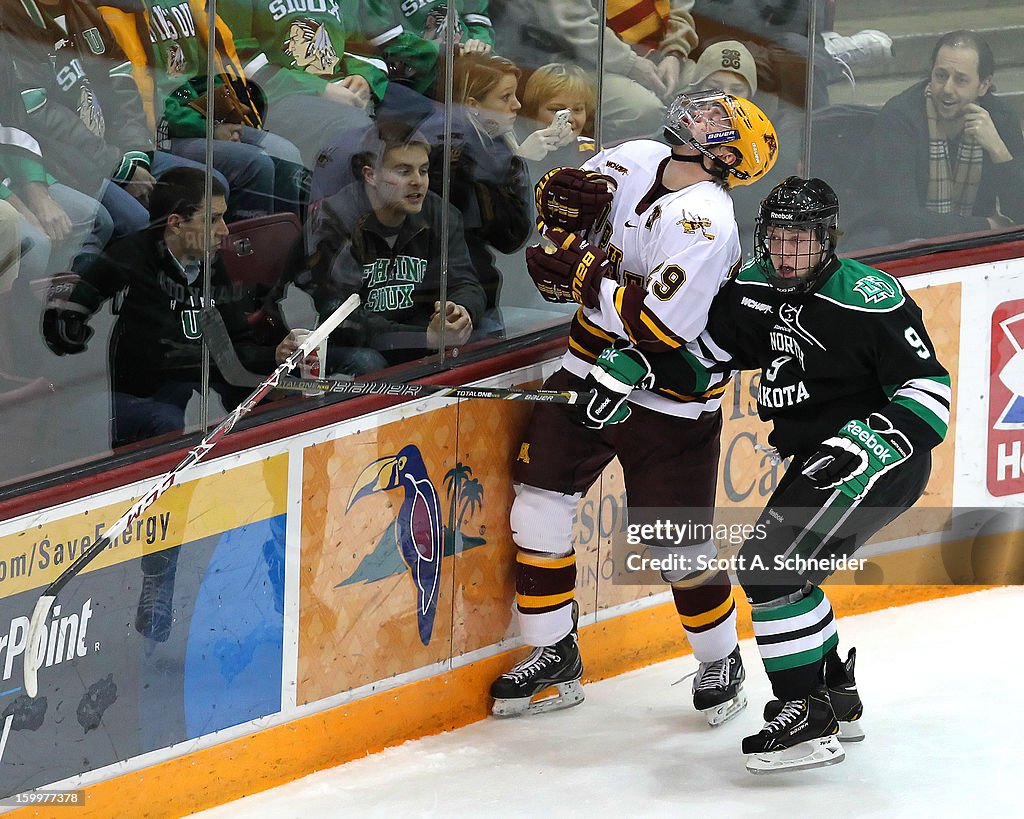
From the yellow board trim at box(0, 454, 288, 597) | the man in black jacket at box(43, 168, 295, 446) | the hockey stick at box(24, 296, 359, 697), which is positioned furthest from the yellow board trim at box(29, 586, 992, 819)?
the man in black jacket at box(43, 168, 295, 446)

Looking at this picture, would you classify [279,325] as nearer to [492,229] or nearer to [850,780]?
[492,229]

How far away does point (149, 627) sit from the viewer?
9.39ft

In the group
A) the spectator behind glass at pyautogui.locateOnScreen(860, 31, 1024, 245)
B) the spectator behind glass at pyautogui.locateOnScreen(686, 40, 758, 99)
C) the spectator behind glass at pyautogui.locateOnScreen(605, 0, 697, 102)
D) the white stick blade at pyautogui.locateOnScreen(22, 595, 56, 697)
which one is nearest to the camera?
the white stick blade at pyautogui.locateOnScreen(22, 595, 56, 697)

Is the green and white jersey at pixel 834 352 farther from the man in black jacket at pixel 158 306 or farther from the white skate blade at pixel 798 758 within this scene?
the man in black jacket at pixel 158 306

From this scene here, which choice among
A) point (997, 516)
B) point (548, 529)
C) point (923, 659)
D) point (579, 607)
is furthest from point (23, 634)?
point (997, 516)

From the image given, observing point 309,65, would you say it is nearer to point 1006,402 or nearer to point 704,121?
point 704,121

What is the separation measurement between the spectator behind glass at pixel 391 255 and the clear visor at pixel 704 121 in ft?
1.78

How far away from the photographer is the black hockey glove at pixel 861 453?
116 inches

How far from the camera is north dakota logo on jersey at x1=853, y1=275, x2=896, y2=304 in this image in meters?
2.98

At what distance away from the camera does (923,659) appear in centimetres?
393

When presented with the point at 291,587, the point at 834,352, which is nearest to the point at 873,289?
the point at 834,352

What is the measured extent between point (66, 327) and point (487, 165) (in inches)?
43.9

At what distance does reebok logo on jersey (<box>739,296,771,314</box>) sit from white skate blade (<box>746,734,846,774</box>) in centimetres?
88

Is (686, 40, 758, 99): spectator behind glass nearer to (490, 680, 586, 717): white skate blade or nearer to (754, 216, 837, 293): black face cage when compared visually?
(754, 216, 837, 293): black face cage
